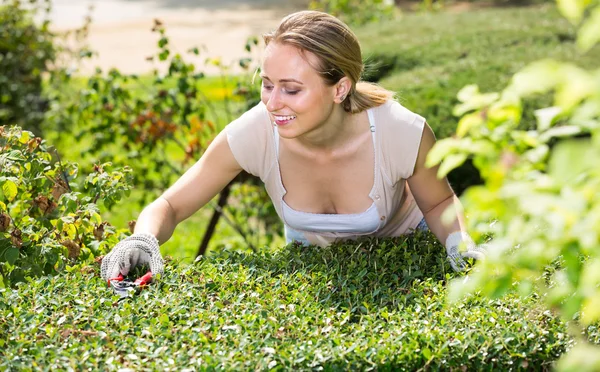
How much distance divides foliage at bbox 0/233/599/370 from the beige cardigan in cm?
49

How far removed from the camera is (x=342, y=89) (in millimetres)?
3172

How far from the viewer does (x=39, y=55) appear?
7156 millimetres

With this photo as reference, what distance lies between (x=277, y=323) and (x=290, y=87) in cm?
98

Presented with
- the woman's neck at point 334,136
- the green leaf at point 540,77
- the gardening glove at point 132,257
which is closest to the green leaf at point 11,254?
the gardening glove at point 132,257

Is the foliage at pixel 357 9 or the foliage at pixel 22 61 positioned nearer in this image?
the foliage at pixel 22 61

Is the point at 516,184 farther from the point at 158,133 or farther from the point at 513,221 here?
the point at 158,133

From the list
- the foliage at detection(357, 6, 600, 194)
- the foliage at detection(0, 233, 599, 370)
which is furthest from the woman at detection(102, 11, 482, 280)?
the foliage at detection(357, 6, 600, 194)

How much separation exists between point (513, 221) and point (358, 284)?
1.33m

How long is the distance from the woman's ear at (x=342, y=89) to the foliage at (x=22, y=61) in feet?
13.6

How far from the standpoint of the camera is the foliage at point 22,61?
6.90 metres

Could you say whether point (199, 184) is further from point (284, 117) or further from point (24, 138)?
point (24, 138)

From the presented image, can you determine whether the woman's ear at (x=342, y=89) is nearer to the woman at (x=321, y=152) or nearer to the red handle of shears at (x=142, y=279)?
the woman at (x=321, y=152)

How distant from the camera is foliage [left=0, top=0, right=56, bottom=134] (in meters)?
6.90

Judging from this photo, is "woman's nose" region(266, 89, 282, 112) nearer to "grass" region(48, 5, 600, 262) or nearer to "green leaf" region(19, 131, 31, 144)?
"green leaf" region(19, 131, 31, 144)
